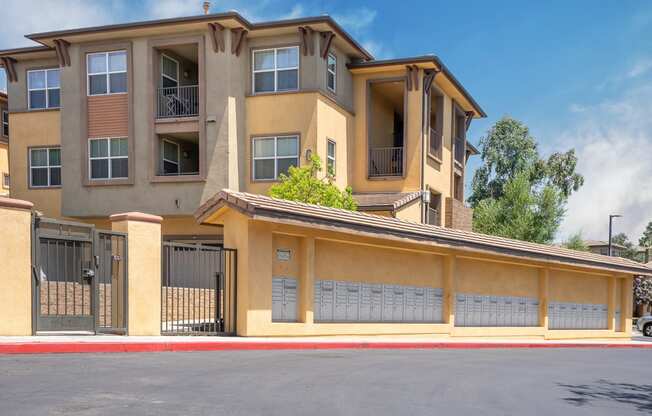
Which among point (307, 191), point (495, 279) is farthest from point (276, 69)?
point (495, 279)

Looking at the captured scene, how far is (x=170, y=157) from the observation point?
28.9m

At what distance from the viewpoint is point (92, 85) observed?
92.8 ft

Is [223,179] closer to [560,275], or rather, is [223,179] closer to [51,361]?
[560,275]

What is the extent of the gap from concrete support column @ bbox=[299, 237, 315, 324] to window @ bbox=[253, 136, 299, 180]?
1110 cm

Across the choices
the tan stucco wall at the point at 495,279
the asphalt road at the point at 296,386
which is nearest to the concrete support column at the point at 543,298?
the tan stucco wall at the point at 495,279

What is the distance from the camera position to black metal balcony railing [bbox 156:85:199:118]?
2800 cm

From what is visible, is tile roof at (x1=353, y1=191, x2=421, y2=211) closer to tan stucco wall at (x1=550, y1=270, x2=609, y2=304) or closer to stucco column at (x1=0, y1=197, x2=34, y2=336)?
tan stucco wall at (x1=550, y1=270, x2=609, y2=304)

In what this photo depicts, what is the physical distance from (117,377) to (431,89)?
25780 mm

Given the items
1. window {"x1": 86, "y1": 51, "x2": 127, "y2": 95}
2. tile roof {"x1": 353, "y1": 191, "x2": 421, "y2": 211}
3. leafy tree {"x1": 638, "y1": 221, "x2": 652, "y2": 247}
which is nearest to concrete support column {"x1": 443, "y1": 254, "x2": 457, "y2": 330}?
tile roof {"x1": 353, "y1": 191, "x2": 421, "y2": 211}

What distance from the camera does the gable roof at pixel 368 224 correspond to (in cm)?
1486

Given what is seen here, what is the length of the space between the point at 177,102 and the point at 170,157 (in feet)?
7.92

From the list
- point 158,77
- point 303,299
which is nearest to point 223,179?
point 158,77

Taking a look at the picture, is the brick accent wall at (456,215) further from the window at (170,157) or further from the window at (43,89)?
the window at (43,89)

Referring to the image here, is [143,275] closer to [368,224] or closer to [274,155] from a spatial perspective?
[368,224]
